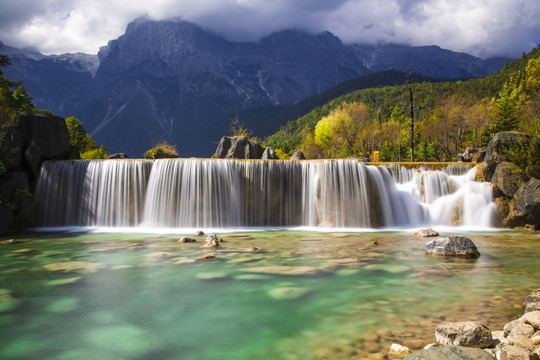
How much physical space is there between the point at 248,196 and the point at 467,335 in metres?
14.9

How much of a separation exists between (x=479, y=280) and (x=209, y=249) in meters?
7.71

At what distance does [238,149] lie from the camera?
30016 millimetres

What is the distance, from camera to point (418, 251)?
38.7 feet

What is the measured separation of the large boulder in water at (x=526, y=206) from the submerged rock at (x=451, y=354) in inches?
591

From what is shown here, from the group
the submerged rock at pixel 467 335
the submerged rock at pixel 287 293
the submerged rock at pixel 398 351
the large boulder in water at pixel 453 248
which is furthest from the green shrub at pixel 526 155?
the submerged rock at pixel 398 351

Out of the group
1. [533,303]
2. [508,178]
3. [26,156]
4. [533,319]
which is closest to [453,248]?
[533,303]

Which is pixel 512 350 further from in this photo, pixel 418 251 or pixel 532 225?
pixel 532 225

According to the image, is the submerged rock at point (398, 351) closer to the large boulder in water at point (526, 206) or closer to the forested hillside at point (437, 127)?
the large boulder in water at point (526, 206)

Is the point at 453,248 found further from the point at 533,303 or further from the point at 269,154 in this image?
the point at 269,154

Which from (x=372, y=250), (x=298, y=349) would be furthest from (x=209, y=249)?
(x=298, y=349)

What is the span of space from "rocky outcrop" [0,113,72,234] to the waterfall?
0.85m

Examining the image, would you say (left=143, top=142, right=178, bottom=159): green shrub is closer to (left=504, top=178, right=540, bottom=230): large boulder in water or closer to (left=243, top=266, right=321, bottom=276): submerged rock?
(left=243, top=266, right=321, bottom=276): submerged rock

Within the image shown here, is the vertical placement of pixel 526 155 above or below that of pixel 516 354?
above

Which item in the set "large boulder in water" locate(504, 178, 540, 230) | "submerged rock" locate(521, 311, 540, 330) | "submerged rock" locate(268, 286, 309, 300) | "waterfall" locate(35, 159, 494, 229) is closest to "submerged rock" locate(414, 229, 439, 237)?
"waterfall" locate(35, 159, 494, 229)
